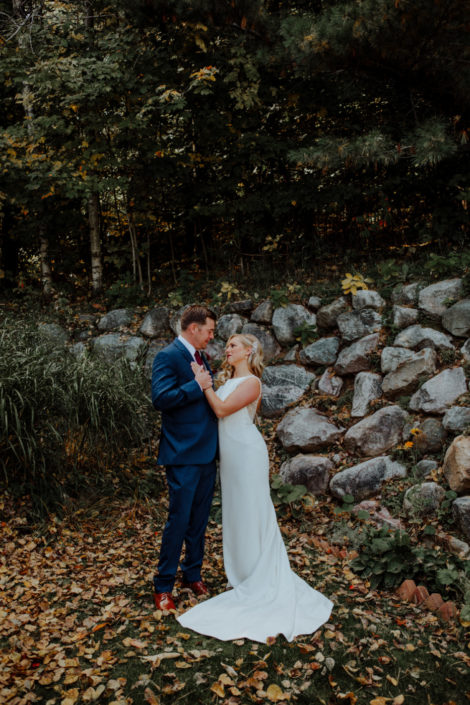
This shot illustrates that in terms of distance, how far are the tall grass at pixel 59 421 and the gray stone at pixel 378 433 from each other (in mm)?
2284

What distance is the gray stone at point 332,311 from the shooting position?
6.48m

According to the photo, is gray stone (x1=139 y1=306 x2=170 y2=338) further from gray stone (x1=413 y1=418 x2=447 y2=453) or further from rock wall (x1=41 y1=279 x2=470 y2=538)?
gray stone (x1=413 y1=418 x2=447 y2=453)

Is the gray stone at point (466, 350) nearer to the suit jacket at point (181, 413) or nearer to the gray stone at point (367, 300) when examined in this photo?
the gray stone at point (367, 300)

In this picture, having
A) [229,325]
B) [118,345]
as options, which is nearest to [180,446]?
[229,325]

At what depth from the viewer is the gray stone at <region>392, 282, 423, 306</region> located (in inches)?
240

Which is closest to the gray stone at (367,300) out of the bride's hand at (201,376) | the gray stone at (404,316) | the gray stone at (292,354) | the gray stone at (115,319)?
the gray stone at (404,316)

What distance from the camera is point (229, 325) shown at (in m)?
7.25

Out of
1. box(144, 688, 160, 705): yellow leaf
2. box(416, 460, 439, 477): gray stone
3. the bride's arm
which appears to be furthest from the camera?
box(416, 460, 439, 477): gray stone

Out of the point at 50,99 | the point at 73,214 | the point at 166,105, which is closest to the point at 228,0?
the point at 166,105

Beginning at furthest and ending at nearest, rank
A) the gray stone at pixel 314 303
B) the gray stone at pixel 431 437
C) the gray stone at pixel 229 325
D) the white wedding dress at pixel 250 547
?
the gray stone at pixel 229 325 → the gray stone at pixel 314 303 → the gray stone at pixel 431 437 → the white wedding dress at pixel 250 547

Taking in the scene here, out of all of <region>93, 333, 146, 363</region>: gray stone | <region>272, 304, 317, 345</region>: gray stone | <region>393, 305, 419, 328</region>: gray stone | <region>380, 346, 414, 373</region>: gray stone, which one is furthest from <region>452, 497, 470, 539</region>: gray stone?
<region>93, 333, 146, 363</region>: gray stone

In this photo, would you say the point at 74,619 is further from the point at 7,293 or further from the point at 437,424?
the point at 7,293

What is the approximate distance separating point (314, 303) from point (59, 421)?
3723mm

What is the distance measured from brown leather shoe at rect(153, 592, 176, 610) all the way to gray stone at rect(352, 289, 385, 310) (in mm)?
4299
